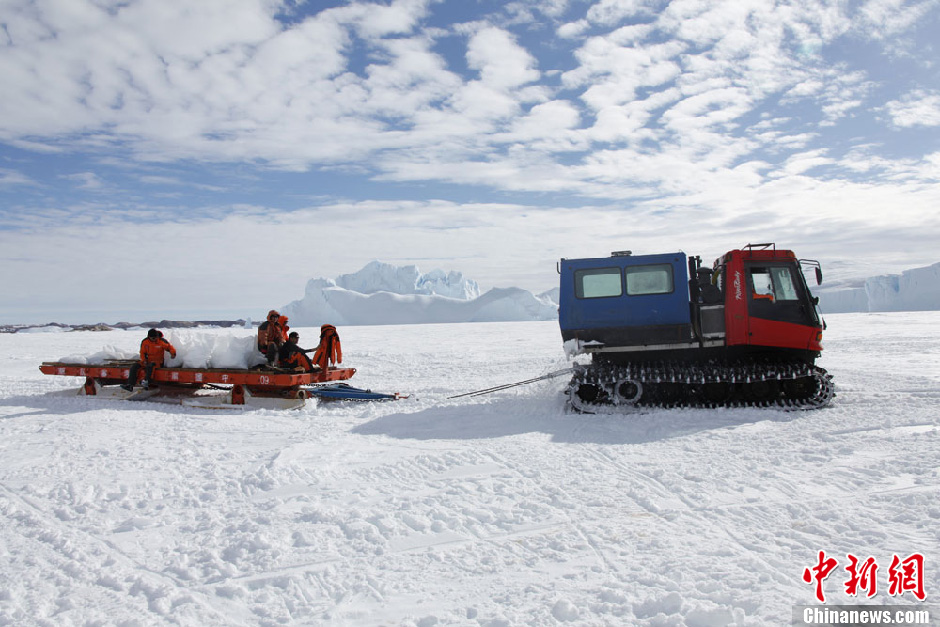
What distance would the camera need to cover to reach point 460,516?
3861 millimetres

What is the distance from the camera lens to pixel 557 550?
333 centimetres

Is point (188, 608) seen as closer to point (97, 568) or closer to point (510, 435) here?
point (97, 568)

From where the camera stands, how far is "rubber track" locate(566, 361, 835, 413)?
7496 mm

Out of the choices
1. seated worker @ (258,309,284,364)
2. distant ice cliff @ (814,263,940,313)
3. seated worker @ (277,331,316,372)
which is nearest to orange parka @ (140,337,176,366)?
seated worker @ (258,309,284,364)

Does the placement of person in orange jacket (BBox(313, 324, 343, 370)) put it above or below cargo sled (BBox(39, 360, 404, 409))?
above

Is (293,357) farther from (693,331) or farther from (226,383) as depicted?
(693,331)

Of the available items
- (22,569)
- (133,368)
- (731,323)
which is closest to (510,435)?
(731,323)

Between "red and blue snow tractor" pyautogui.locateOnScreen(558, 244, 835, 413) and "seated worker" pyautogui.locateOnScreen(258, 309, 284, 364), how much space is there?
4246 millimetres

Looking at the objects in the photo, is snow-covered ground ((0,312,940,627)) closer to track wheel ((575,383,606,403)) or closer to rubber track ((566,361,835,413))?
rubber track ((566,361,835,413))

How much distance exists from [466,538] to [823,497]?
240 centimetres

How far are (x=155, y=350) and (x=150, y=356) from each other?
0.36 ft

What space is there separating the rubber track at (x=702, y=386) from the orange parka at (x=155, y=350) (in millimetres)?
5836

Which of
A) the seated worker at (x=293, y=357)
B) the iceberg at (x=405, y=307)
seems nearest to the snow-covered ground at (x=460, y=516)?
the seated worker at (x=293, y=357)

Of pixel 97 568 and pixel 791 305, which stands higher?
pixel 791 305
